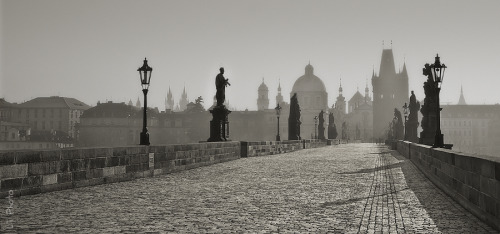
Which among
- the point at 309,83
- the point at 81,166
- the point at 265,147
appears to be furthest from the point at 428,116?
the point at 309,83

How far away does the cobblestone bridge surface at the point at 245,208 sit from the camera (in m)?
7.15

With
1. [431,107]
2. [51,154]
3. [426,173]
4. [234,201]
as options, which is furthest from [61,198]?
[431,107]

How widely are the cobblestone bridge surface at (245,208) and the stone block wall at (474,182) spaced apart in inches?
7.0

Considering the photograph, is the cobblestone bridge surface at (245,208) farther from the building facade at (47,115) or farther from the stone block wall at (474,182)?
the building facade at (47,115)

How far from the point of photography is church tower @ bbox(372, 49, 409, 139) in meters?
136

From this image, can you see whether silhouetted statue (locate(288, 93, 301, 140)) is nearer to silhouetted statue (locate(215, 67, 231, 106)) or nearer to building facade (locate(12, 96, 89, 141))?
silhouetted statue (locate(215, 67, 231, 106))

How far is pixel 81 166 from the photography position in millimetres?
11859

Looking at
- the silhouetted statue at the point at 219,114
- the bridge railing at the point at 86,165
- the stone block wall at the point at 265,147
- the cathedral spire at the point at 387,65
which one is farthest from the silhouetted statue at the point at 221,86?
the cathedral spire at the point at 387,65

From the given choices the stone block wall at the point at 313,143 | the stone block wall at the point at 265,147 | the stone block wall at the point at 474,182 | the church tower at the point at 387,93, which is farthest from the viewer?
the church tower at the point at 387,93

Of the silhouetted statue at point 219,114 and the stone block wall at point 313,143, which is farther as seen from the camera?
the stone block wall at point 313,143

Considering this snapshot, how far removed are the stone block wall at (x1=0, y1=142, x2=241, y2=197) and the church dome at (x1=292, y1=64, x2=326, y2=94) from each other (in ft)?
432

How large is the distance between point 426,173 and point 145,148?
8.24 metres

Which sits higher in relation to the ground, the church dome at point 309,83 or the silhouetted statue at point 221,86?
the church dome at point 309,83

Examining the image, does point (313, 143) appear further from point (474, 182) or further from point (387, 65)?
point (387, 65)
